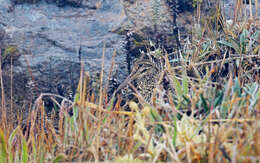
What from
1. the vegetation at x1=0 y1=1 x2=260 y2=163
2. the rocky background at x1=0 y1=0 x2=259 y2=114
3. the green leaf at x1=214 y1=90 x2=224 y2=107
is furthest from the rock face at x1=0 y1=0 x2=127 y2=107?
the green leaf at x1=214 y1=90 x2=224 y2=107

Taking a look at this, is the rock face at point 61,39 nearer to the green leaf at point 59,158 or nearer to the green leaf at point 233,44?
the green leaf at point 233,44

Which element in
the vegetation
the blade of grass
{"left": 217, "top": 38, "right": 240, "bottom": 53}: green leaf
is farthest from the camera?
{"left": 217, "top": 38, "right": 240, "bottom": 53}: green leaf

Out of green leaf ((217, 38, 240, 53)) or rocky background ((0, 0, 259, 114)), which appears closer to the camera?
green leaf ((217, 38, 240, 53))

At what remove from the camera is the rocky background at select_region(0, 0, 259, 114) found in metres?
2.86

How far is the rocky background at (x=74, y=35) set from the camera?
2.86 metres

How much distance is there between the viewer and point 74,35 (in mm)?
3021

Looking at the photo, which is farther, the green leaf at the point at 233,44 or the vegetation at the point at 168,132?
the green leaf at the point at 233,44

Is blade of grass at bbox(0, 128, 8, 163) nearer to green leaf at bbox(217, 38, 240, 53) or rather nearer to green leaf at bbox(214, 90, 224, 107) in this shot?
green leaf at bbox(214, 90, 224, 107)

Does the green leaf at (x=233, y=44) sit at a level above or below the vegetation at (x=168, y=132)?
above

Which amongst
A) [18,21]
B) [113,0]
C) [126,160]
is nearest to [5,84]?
[18,21]

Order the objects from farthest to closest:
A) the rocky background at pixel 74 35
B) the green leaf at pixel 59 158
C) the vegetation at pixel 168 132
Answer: the rocky background at pixel 74 35 → the green leaf at pixel 59 158 → the vegetation at pixel 168 132

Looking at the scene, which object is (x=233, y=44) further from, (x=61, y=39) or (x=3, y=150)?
(x=3, y=150)

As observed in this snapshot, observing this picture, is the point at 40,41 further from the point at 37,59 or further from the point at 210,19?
the point at 210,19

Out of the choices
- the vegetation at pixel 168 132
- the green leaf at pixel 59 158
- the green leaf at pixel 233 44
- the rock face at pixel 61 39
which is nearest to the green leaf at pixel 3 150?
the vegetation at pixel 168 132
